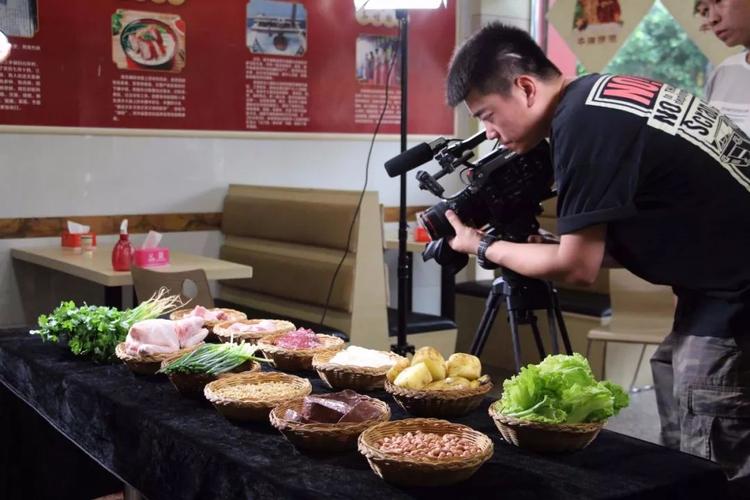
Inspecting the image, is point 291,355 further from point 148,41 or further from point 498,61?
point 148,41

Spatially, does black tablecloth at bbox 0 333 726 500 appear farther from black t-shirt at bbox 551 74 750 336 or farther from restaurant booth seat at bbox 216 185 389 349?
restaurant booth seat at bbox 216 185 389 349

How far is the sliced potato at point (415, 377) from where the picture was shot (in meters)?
1.87

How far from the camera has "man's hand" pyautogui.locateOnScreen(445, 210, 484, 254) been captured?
7.89 feet

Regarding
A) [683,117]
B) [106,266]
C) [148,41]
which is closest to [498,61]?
[683,117]

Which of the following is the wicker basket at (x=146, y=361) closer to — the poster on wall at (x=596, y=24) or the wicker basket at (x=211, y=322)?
the wicker basket at (x=211, y=322)

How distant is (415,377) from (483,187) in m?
0.98

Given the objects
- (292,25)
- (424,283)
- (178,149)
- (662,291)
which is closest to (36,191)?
(178,149)

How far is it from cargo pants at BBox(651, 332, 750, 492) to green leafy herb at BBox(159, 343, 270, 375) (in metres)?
0.98

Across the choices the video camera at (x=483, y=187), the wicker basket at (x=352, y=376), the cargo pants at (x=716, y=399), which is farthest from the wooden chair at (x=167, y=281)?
the cargo pants at (x=716, y=399)

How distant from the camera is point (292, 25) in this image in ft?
17.6

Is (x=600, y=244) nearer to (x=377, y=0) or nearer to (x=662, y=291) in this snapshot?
(x=377, y=0)

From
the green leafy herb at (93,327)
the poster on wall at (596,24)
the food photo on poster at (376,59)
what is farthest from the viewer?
the food photo on poster at (376,59)

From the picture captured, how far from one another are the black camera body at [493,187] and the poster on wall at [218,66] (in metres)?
2.62

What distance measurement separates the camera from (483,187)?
8.91 ft
